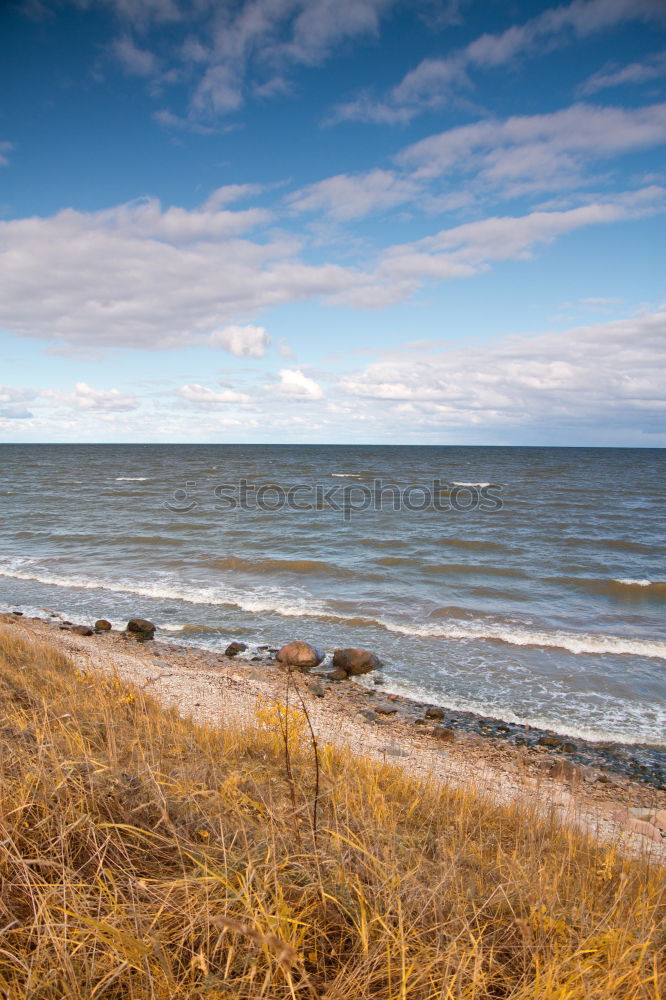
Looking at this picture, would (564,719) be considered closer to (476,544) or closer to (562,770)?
(562,770)

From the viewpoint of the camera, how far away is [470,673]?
10.1m

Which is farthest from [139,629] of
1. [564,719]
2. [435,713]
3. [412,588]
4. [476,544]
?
[476,544]

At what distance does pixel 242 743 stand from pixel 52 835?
2622 millimetres

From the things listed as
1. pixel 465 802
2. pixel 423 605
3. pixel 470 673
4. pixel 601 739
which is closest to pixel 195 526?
pixel 423 605

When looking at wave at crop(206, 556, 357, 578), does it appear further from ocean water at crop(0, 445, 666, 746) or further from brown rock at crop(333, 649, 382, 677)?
brown rock at crop(333, 649, 382, 677)

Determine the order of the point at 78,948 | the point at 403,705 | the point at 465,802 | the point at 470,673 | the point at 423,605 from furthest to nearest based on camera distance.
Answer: the point at 423,605 < the point at 470,673 < the point at 403,705 < the point at 465,802 < the point at 78,948

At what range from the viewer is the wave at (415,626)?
452 inches

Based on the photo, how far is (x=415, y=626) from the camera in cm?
1255

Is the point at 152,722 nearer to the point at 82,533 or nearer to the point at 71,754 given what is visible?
the point at 71,754

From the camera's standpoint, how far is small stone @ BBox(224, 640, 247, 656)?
35.0 feet

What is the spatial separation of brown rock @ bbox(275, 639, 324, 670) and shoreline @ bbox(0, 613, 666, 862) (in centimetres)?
33

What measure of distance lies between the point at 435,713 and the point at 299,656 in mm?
3039

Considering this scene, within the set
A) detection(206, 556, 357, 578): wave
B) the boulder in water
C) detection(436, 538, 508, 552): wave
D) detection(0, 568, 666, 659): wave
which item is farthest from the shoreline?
detection(436, 538, 508, 552): wave

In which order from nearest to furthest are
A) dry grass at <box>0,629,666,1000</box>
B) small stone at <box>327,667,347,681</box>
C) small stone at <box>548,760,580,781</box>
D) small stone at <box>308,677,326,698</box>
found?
dry grass at <box>0,629,666,1000</box>, small stone at <box>548,760,580,781</box>, small stone at <box>308,677,326,698</box>, small stone at <box>327,667,347,681</box>
